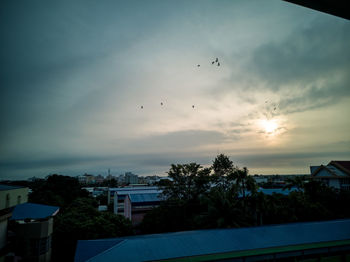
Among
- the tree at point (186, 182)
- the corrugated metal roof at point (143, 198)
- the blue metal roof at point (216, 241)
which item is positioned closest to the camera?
the blue metal roof at point (216, 241)

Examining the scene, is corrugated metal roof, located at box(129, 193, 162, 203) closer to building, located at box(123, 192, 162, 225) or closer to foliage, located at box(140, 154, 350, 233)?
building, located at box(123, 192, 162, 225)

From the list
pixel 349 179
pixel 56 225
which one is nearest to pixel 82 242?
pixel 56 225

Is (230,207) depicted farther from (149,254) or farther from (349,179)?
(349,179)

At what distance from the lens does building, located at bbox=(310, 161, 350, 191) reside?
40969 mm

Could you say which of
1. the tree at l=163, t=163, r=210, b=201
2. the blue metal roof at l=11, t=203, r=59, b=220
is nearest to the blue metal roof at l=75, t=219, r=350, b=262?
the blue metal roof at l=11, t=203, r=59, b=220

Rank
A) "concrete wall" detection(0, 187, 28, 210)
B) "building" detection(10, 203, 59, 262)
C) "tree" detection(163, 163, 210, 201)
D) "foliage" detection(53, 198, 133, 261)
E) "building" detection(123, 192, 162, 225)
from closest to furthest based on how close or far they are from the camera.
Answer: "concrete wall" detection(0, 187, 28, 210) < "building" detection(10, 203, 59, 262) < "foliage" detection(53, 198, 133, 261) < "tree" detection(163, 163, 210, 201) < "building" detection(123, 192, 162, 225)

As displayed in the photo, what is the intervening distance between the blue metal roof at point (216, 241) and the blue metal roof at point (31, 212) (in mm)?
7359

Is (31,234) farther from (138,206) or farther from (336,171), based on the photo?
(336,171)

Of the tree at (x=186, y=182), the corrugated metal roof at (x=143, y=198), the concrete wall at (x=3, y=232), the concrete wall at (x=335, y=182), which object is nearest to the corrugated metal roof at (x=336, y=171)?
the concrete wall at (x=335, y=182)

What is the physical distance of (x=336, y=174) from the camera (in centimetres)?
4188

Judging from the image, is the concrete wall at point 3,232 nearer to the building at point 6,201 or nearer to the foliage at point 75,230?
the building at point 6,201

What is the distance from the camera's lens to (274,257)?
1380 cm

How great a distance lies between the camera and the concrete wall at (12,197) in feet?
35.7

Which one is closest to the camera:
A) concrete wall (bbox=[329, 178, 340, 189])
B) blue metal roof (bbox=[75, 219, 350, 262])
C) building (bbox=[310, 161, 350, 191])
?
blue metal roof (bbox=[75, 219, 350, 262])
